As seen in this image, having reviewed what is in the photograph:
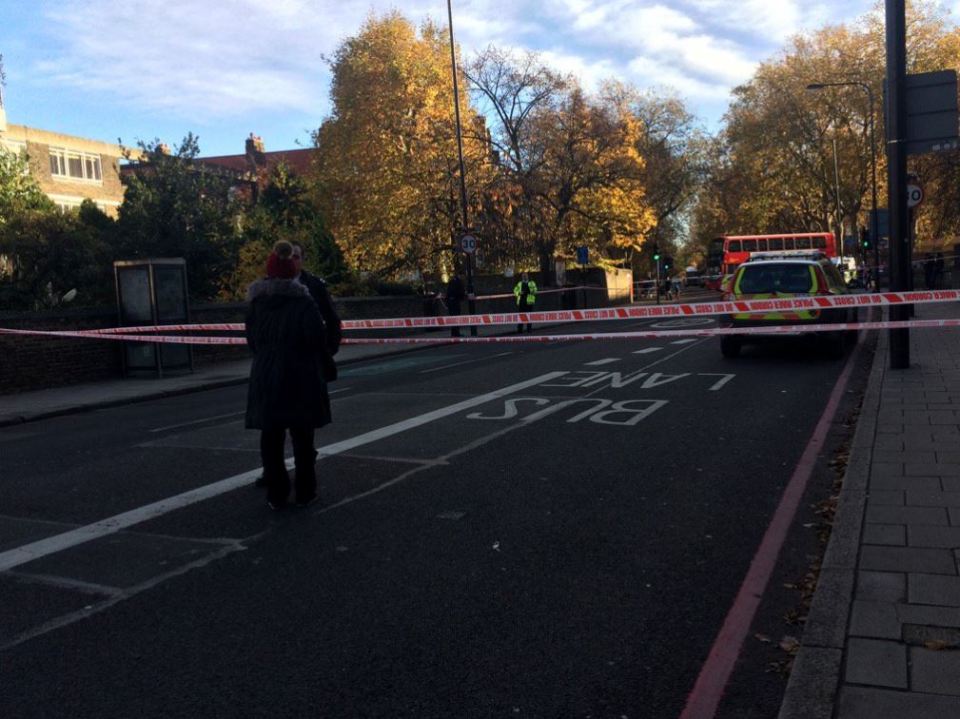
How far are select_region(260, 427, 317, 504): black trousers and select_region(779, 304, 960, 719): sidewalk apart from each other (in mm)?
3365

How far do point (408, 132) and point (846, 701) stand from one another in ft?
110

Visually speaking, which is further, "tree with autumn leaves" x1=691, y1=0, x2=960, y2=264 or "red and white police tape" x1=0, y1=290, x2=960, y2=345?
"tree with autumn leaves" x1=691, y1=0, x2=960, y2=264

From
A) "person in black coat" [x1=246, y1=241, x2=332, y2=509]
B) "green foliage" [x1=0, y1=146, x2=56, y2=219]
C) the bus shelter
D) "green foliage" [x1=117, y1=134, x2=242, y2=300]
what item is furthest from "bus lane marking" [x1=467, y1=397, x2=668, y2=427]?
"green foliage" [x1=0, y1=146, x2=56, y2=219]

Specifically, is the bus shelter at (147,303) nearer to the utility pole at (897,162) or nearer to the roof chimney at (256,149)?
the utility pole at (897,162)

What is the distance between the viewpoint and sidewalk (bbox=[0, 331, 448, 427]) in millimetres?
12219

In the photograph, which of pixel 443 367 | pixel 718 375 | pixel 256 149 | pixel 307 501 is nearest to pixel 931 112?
pixel 718 375

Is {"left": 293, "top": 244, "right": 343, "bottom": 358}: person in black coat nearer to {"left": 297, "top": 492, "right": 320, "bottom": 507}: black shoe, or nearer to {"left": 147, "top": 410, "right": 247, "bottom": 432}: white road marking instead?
{"left": 297, "top": 492, "right": 320, "bottom": 507}: black shoe

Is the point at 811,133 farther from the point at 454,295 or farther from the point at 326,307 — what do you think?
the point at 326,307

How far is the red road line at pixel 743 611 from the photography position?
10.7 ft

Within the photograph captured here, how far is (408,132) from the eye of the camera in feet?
114

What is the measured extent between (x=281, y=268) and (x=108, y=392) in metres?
9.74

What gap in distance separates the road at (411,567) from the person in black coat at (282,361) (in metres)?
0.56

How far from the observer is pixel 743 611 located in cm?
404

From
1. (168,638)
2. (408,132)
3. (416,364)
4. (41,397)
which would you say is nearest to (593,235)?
(408,132)
